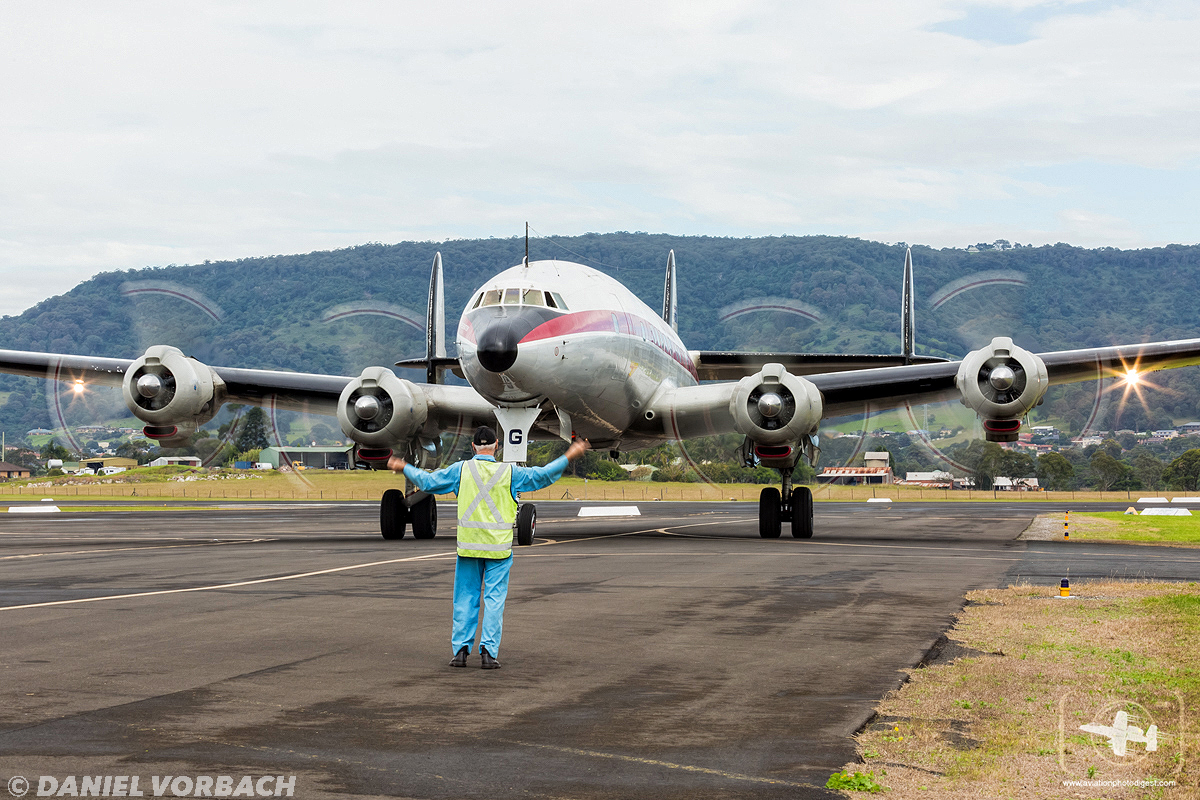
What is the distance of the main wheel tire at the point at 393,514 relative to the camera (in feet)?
80.6

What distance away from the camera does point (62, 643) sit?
9367mm

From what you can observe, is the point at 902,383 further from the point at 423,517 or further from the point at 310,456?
the point at 310,456

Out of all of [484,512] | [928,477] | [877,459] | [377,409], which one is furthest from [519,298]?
[928,477]

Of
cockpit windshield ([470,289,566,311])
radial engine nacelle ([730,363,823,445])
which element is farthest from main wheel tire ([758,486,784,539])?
cockpit windshield ([470,289,566,311])

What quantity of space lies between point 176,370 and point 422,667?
701 inches

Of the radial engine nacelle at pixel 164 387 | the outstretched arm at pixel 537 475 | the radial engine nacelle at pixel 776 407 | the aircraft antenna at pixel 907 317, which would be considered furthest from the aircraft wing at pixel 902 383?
the outstretched arm at pixel 537 475

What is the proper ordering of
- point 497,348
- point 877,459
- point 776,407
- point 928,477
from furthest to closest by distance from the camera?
point 928,477 < point 877,459 < point 776,407 < point 497,348

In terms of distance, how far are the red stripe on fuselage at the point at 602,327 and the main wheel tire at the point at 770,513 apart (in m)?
4.34

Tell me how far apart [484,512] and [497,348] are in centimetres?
1190

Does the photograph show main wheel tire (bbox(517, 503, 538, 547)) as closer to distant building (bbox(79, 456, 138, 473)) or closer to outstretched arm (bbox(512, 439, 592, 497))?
outstretched arm (bbox(512, 439, 592, 497))

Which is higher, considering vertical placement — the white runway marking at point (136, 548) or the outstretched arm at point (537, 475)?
the outstretched arm at point (537, 475)

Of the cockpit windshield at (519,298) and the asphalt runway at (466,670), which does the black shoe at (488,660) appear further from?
the cockpit windshield at (519,298)

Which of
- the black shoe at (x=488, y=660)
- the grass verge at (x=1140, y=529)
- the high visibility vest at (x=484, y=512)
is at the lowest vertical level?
the grass verge at (x=1140, y=529)

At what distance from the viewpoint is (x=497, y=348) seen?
2064 centimetres
